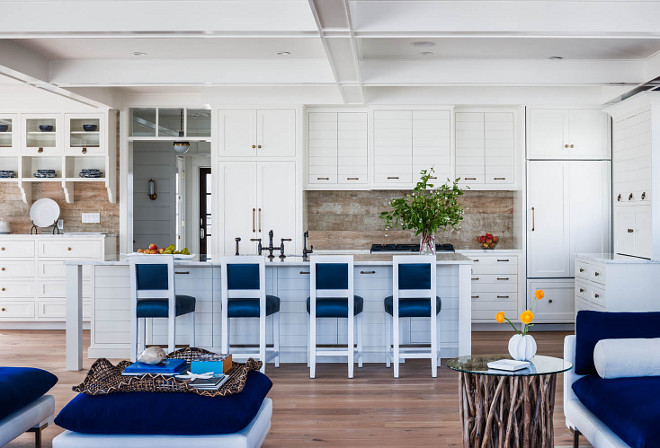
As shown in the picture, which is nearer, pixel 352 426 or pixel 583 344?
pixel 583 344

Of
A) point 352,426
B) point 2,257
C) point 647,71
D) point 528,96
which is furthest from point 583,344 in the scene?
point 2,257

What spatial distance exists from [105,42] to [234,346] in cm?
291

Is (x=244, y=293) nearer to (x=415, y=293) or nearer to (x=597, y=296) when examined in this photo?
(x=415, y=293)

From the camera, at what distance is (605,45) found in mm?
5754

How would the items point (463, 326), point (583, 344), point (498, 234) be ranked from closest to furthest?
point (583, 344)
point (463, 326)
point (498, 234)

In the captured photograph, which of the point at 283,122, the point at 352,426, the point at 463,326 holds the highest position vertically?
the point at 283,122

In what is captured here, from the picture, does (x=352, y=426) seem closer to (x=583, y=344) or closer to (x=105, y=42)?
(x=583, y=344)

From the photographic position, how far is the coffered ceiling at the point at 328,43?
15.4 ft

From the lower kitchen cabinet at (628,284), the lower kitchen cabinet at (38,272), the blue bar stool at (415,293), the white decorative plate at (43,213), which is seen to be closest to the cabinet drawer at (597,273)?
the lower kitchen cabinet at (628,284)

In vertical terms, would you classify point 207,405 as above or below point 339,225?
below

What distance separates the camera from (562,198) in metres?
7.55

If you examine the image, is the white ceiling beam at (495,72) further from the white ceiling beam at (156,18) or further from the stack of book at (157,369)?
the stack of book at (157,369)

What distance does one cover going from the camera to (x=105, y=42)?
226 inches

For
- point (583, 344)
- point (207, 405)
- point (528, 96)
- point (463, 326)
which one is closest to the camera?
point (207, 405)
